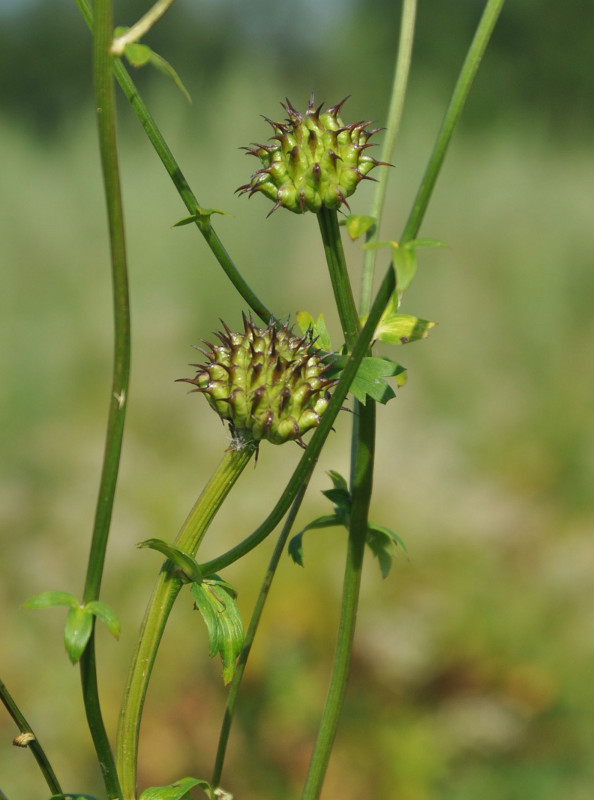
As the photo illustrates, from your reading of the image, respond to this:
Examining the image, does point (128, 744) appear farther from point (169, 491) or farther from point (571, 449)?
point (571, 449)

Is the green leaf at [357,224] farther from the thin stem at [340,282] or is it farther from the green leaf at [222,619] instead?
the green leaf at [222,619]

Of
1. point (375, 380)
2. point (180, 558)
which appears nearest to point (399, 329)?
point (375, 380)

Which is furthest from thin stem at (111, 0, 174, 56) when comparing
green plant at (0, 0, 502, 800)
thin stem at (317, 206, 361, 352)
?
thin stem at (317, 206, 361, 352)

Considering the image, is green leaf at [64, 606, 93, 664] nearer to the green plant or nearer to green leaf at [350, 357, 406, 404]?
the green plant

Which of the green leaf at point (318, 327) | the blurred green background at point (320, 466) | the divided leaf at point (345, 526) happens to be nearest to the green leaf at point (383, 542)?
the divided leaf at point (345, 526)

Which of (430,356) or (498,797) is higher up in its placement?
(430,356)

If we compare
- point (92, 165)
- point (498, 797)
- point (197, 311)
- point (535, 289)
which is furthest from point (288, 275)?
point (498, 797)
